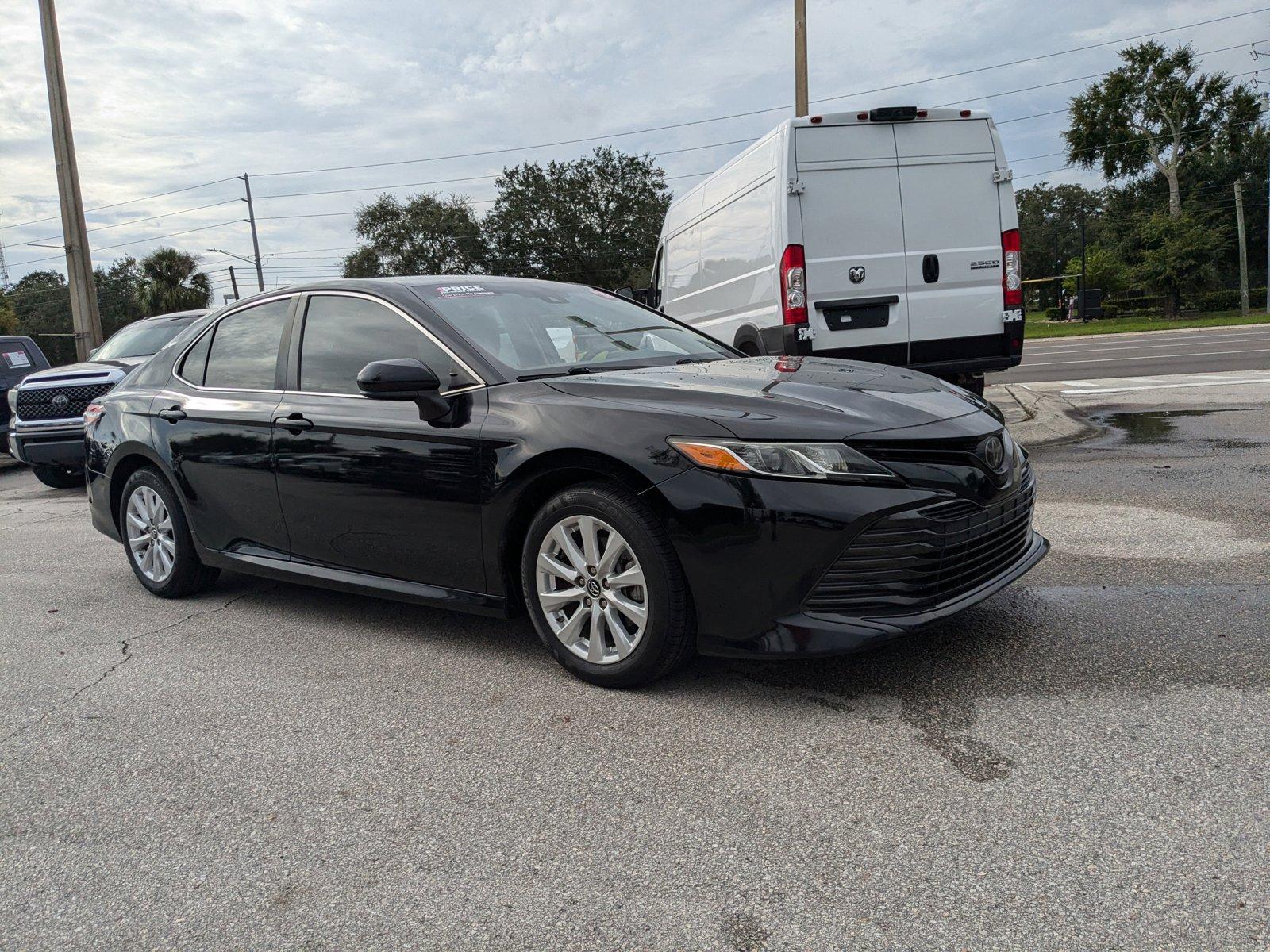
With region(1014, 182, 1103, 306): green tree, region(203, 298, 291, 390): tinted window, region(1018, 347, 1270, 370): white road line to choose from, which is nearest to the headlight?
region(203, 298, 291, 390): tinted window

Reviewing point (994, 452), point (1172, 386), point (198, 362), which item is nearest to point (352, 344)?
point (198, 362)

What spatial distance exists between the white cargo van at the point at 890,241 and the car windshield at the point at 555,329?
3.24m

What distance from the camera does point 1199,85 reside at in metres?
49.5

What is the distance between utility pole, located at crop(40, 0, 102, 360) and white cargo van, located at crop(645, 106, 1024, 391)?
1393 centimetres

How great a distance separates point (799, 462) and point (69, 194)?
60.8 feet

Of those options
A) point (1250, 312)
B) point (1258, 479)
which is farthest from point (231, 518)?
point (1250, 312)

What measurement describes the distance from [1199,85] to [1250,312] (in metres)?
14.8

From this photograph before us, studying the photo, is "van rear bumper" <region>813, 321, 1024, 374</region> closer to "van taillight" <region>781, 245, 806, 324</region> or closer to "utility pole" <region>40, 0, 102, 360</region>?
"van taillight" <region>781, 245, 806, 324</region>

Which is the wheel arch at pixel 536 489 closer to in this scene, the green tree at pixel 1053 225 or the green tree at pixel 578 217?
the green tree at pixel 578 217

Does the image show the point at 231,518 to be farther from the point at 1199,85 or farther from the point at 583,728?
the point at 1199,85

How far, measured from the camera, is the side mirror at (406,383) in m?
3.65

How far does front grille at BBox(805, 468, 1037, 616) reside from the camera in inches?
121

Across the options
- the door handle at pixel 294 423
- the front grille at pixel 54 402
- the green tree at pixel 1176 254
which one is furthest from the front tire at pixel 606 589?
the green tree at pixel 1176 254

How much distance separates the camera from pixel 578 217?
61.4 meters
